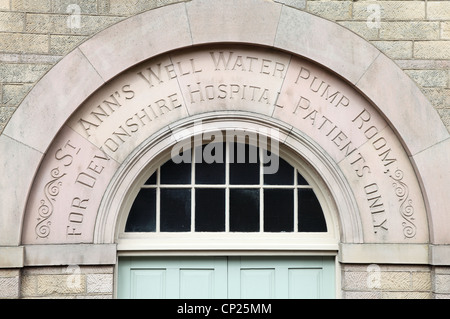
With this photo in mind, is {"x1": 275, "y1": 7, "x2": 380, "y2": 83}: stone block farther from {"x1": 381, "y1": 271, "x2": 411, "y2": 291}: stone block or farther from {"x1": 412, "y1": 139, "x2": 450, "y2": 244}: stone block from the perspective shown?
{"x1": 381, "y1": 271, "x2": 411, "y2": 291}: stone block

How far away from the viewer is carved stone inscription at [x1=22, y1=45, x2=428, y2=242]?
6805mm

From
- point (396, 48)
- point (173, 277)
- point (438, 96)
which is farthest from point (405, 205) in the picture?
point (173, 277)

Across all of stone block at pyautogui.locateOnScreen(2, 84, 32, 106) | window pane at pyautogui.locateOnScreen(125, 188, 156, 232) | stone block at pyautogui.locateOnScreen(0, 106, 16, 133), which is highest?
stone block at pyautogui.locateOnScreen(2, 84, 32, 106)

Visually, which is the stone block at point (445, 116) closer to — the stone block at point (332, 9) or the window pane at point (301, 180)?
the stone block at point (332, 9)

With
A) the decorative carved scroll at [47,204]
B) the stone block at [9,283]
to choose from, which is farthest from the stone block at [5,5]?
the stone block at [9,283]

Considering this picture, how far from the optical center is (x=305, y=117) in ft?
22.6

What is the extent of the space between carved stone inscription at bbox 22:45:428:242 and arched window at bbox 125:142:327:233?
53 cm

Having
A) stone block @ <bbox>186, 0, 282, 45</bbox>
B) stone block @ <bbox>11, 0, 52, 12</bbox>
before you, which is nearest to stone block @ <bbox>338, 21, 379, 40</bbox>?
stone block @ <bbox>186, 0, 282, 45</bbox>

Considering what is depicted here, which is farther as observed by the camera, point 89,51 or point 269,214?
point 269,214

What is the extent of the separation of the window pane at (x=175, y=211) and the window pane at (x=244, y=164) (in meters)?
0.57

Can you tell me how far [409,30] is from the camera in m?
6.92

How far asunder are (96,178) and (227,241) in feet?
5.02
